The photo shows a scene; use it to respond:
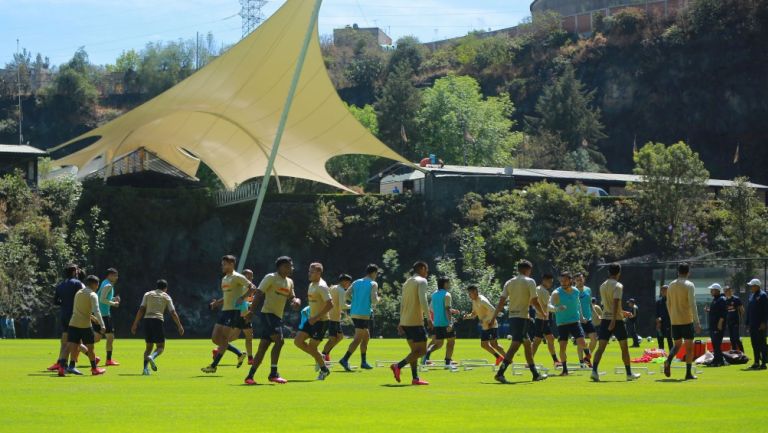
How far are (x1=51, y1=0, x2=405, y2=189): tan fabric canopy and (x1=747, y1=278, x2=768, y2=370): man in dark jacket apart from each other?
2275 cm

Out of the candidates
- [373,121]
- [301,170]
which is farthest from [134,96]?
[301,170]

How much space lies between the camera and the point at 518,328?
18.0m

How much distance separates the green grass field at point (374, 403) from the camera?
1164 centimetres

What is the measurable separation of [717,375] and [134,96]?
111 metres

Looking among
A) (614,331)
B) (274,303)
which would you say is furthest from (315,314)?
(614,331)

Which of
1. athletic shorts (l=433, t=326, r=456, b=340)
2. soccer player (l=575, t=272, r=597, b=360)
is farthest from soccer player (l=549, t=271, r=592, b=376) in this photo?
athletic shorts (l=433, t=326, r=456, b=340)

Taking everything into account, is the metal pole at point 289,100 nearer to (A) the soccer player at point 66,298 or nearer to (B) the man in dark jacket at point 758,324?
(A) the soccer player at point 66,298

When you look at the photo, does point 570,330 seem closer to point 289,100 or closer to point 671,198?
point 289,100

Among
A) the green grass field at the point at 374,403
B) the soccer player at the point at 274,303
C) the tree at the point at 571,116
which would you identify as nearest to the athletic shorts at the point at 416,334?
the green grass field at the point at 374,403

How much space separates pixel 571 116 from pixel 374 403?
3526 inches

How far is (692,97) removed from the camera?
10006cm

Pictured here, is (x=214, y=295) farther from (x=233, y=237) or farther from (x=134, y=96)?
(x=134, y=96)

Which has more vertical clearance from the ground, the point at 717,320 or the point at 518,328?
the point at 717,320

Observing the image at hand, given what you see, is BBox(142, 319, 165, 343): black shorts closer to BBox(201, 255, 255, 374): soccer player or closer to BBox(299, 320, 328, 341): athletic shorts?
BBox(201, 255, 255, 374): soccer player
